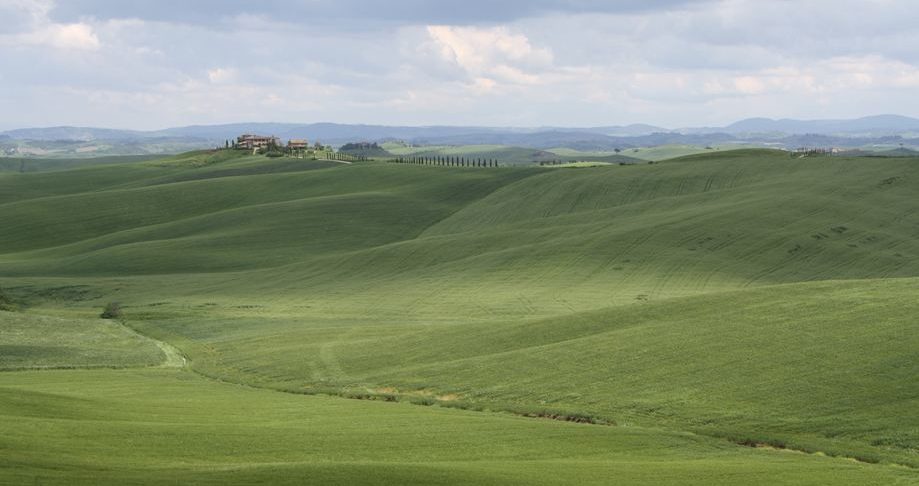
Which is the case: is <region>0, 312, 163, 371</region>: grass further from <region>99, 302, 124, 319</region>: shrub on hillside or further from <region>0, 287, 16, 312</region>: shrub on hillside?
<region>0, 287, 16, 312</region>: shrub on hillside

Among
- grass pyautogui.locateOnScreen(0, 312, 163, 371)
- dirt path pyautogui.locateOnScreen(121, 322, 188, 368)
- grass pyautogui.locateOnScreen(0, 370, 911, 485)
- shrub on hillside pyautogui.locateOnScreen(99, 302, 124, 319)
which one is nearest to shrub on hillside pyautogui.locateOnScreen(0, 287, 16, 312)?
shrub on hillside pyautogui.locateOnScreen(99, 302, 124, 319)

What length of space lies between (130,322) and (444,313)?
18.2 metres

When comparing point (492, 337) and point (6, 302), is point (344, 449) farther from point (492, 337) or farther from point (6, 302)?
point (6, 302)

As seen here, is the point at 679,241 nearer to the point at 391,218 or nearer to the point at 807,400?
the point at 391,218

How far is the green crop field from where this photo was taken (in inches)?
1027

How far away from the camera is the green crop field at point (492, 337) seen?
2608 centimetres

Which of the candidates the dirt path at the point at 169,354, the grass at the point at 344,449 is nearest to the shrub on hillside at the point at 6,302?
the dirt path at the point at 169,354

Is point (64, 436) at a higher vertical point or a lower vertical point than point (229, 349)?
higher

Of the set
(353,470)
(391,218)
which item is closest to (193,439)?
(353,470)

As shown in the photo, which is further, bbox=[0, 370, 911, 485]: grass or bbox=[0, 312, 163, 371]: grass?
bbox=[0, 312, 163, 371]: grass

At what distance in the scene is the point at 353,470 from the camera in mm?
22375

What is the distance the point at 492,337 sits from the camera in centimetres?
4669

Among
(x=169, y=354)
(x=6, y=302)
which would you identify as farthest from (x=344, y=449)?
(x=6, y=302)

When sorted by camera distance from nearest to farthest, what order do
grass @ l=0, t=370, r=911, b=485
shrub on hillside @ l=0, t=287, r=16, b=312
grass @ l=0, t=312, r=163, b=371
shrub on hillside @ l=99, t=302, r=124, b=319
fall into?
grass @ l=0, t=370, r=911, b=485 → grass @ l=0, t=312, r=163, b=371 → shrub on hillside @ l=99, t=302, r=124, b=319 → shrub on hillside @ l=0, t=287, r=16, b=312
